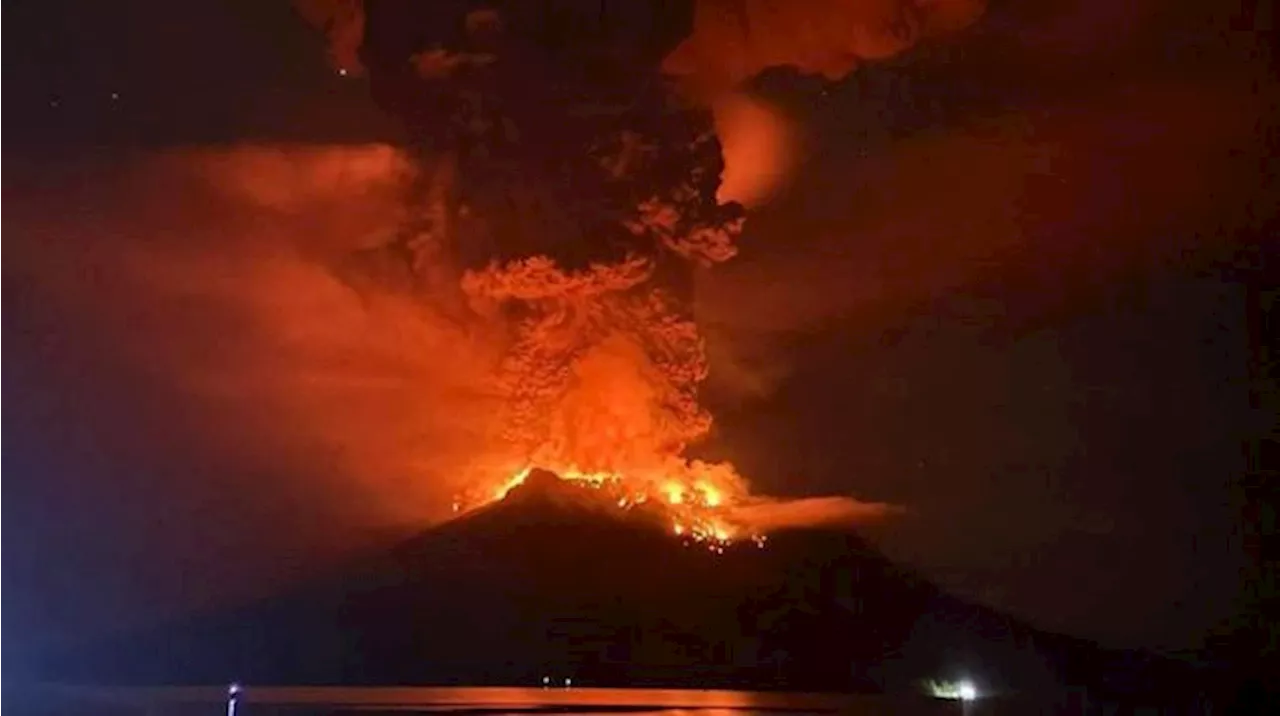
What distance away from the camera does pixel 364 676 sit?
39.8 metres

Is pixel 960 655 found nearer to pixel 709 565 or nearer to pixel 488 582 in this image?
pixel 709 565

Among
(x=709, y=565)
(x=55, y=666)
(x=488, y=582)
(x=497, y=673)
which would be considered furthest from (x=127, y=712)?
(x=709, y=565)

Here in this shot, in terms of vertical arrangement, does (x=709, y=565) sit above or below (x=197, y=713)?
above

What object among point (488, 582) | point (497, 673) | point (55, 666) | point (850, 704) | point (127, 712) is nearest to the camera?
point (127, 712)

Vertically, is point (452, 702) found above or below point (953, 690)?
above

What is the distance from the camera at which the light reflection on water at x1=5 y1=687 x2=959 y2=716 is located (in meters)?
26.0

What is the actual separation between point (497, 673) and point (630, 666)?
3.61m

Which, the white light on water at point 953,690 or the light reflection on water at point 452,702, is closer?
the light reflection on water at point 452,702

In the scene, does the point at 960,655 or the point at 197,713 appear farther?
the point at 960,655

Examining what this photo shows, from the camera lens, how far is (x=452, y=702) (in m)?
32.2

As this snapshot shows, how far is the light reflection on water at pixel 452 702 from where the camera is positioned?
2603cm

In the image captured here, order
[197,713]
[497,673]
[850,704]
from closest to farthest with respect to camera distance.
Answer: [197,713] < [850,704] < [497,673]

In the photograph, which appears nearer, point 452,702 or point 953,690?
point 452,702

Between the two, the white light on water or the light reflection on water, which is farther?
the white light on water
